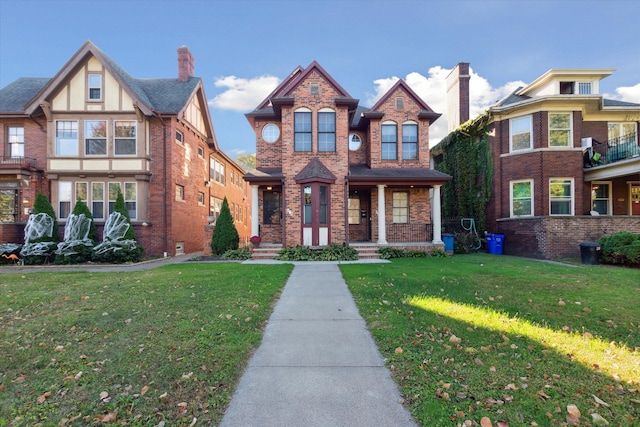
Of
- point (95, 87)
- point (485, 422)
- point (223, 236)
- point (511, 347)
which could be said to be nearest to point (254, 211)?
point (223, 236)

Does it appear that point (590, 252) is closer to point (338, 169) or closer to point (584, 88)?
point (584, 88)

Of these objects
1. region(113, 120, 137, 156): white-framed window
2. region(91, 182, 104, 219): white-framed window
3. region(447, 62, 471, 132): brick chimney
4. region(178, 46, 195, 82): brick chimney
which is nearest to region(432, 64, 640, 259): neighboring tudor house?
region(447, 62, 471, 132): brick chimney

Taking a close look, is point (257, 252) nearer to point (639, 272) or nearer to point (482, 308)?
point (482, 308)

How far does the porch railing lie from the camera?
48.8 ft

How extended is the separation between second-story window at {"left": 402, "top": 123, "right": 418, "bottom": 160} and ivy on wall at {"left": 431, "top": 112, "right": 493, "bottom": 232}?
3634mm

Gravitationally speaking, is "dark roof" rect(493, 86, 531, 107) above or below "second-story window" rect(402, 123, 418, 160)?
above

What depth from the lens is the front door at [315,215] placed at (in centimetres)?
1327

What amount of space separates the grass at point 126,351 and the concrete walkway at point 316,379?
0.23m

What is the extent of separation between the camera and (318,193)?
13195 mm

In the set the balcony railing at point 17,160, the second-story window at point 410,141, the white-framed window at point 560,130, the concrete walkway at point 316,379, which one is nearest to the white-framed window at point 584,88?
the white-framed window at point 560,130

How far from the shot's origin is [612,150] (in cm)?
1470

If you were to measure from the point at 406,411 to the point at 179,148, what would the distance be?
1625cm

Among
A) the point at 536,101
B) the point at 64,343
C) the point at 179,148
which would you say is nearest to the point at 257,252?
the point at 179,148

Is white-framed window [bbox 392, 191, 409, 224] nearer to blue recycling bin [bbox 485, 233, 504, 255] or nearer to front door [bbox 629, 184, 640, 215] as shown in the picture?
blue recycling bin [bbox 485, 233, 504, 255]
